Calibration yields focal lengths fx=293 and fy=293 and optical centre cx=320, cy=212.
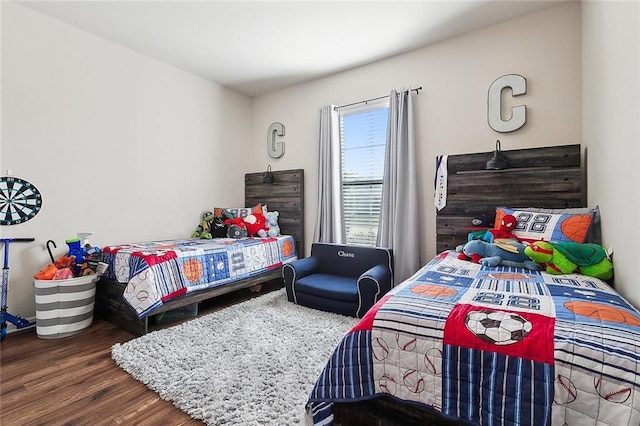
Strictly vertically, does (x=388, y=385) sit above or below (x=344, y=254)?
below

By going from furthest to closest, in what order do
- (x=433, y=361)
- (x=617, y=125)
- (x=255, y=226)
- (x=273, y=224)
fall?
(x=273, y=224) → (x=255, y=226) → (x=617, y=125) → (x=433, y=361)

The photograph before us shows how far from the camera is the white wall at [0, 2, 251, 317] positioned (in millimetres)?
2668

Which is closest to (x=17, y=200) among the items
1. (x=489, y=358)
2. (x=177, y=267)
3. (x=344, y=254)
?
(x=177, y=267)

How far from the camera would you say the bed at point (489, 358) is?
0.91 m

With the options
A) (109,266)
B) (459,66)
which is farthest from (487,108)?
(109,266)

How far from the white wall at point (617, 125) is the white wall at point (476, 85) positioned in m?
0.30

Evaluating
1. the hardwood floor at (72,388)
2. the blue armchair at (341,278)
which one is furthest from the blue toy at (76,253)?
the blue armchair at (341,278)

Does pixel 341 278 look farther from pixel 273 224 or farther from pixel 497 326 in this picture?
pixel 497 326

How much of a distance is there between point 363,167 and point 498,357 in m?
3.07

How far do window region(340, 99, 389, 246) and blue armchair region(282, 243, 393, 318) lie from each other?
2.15 ft

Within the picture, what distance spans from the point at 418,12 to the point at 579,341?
2.86 metres

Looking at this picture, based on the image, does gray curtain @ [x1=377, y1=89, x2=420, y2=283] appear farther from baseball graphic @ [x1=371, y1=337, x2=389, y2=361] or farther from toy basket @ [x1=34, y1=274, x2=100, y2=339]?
toy basket @ [x1=34, y1=274, x2=100, y2=339]

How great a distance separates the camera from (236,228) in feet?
12.6

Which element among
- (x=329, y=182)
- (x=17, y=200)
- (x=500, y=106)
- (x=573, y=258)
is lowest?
(x=573, y=258)
